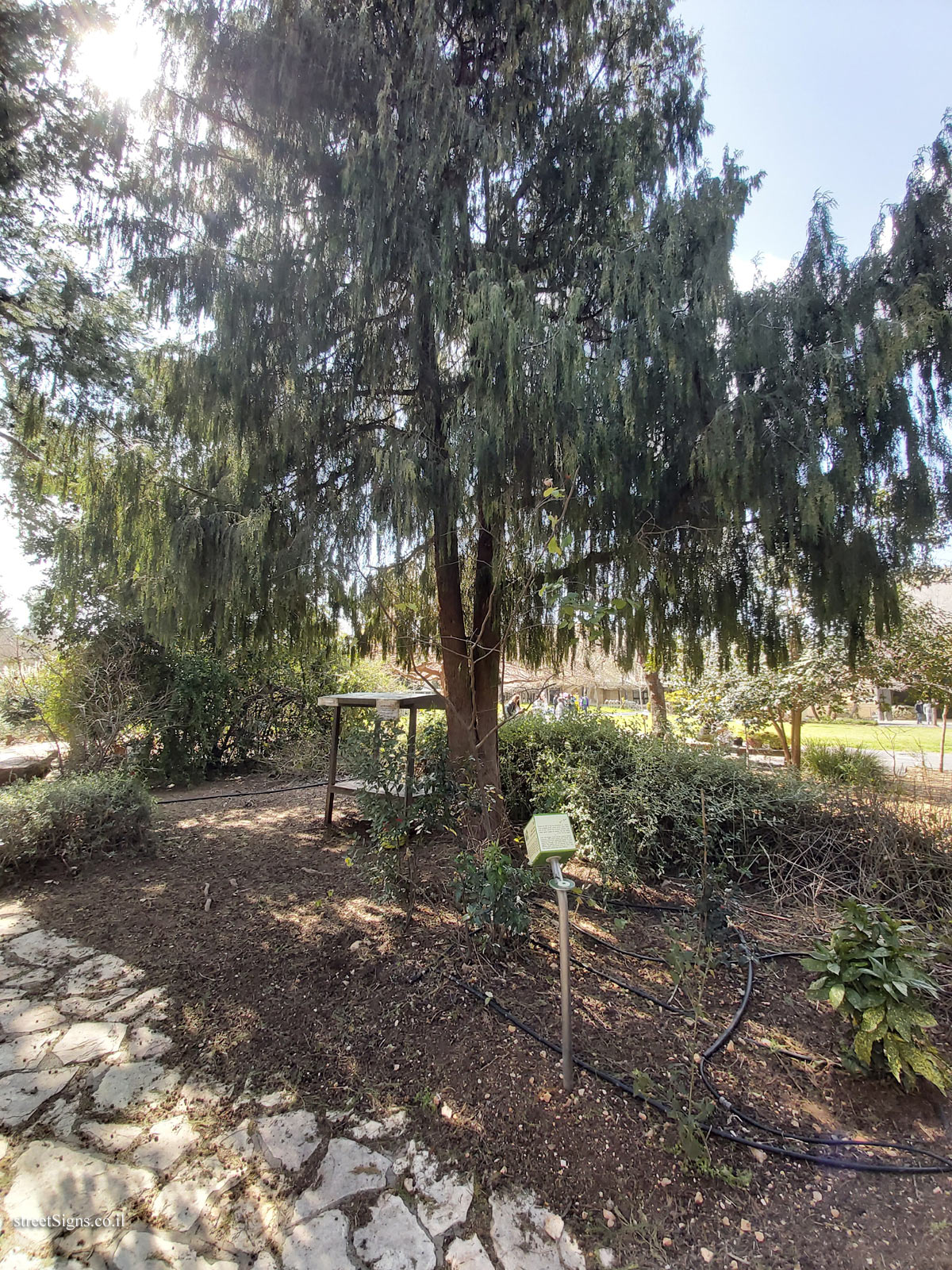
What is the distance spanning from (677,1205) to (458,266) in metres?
4.19

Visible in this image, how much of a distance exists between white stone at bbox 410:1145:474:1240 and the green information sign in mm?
891

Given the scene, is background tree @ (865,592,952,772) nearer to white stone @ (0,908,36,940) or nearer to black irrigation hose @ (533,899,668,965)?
black irrigation hose @ (533,899,668,965)

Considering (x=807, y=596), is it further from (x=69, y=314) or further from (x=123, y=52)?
(x=69, y=314)

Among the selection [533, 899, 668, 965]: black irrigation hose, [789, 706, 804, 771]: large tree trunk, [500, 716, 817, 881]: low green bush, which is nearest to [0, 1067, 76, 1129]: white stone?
[533, 899, 668, 965]: black irrigation hose

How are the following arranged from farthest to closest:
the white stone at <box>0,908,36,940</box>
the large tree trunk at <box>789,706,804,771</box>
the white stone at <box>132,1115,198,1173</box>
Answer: the large tree trunk at <box>789,706,804,771</box> → the white stone at <box>0,908,36,940</box> → the white stone at <box>132,1115,198,1173</box>

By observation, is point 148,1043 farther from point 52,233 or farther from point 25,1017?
point 52,233

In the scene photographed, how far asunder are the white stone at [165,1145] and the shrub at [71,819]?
279 centimetres

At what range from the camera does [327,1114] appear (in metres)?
1.74

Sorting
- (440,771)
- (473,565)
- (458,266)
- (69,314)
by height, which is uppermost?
(69,314)

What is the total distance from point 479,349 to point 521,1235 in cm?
331

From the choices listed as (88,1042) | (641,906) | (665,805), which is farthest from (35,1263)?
(665,805)

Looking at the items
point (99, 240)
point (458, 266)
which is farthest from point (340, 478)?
point (99, 240)

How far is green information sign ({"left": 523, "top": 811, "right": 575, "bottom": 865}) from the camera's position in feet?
6.04

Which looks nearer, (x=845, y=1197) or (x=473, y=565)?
(x=845, y=1197)
